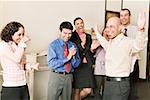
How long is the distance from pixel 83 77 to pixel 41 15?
114 centimetres

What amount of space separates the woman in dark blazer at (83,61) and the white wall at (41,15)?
69 centimetres

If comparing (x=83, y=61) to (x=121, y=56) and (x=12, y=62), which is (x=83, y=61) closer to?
(x=121, y=56)

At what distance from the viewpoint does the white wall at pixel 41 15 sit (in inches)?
148

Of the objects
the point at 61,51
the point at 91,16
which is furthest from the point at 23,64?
the point at 91,16

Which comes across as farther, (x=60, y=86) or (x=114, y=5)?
(x=114, y=5)

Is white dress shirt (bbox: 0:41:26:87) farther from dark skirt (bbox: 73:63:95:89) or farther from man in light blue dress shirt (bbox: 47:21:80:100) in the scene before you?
dark skirt (bbox: 73:63:95:89)

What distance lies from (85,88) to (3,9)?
142cm

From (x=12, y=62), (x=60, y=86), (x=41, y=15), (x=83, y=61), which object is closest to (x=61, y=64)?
(x=60, y=86)

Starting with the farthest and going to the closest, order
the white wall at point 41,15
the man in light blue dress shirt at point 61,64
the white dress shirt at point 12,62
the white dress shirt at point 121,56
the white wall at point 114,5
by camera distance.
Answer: the white wall at point 114,5, the white wall at point 41,15, the man in light blue dress shirt at point 61,64, the white dress shirt at point 121,56, the white dress shirt at point 12,62

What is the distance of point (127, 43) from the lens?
2.77m

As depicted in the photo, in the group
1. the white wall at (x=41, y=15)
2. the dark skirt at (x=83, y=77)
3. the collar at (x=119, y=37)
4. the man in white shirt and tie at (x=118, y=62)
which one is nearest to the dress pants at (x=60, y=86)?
the dark skirt at (x=83, y=77)

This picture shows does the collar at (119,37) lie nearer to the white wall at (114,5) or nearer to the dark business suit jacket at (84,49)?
the dark business suit jacket at (84,49)

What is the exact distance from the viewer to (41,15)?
13.5 feet

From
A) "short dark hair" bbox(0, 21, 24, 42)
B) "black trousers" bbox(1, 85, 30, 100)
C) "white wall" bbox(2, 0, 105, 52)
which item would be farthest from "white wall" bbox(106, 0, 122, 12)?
"black trousers" bbox(1, 85, 30, 100)
